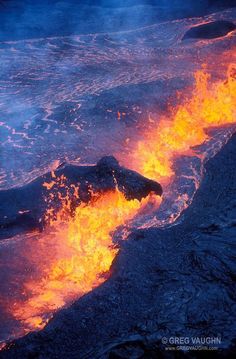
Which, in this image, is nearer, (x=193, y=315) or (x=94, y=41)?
(x=193, y=315)

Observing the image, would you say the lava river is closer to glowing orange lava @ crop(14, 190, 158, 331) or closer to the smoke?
glowing orange lava @ crop(14, 190, 158, 331)

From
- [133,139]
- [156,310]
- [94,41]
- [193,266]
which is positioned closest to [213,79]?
[133,139]

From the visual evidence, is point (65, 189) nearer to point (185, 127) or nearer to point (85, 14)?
point (185, 127)

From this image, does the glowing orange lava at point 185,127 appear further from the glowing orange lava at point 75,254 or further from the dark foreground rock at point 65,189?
the glowing orange lava at point 75,254

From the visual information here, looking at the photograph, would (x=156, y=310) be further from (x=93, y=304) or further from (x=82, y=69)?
(x=82, y=69)

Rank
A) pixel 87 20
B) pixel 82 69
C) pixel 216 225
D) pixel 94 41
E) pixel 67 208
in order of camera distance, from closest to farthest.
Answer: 1. pixel 216 225
2. pixel 67 208
3. pixel 82 69
4. pixel 94 41
5. pixel 87 20

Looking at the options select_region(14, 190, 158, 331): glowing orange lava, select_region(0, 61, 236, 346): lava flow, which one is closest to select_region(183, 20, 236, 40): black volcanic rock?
select_region(0, 61, 236, 346): lava flow

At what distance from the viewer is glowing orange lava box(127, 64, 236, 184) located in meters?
4.51

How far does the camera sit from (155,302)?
2467 millimetres

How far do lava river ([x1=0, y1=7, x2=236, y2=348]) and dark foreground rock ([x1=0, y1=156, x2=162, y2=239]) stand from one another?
→ 12 cm

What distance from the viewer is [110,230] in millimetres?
3424

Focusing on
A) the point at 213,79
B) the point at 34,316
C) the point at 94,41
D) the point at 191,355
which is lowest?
the point at 34,316

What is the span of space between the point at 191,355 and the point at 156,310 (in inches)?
16.4

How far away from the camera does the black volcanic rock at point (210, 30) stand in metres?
9.79
